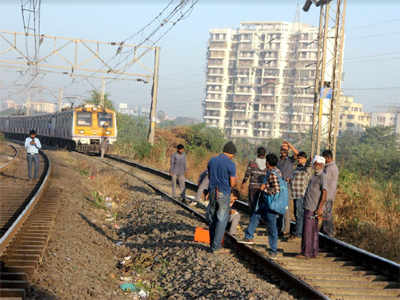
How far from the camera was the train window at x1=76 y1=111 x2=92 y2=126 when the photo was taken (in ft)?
99.9

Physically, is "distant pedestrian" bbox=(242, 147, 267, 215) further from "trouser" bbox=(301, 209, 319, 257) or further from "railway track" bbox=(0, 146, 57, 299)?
"railway track" bbox=(0, 146, 57, 299)

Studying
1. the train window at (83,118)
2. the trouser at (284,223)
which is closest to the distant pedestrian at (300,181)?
the trouser at (284,223)

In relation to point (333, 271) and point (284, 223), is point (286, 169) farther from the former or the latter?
point (333, 271)

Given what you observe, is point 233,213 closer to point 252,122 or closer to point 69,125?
point 69,125

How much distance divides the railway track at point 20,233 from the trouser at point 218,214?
271cm

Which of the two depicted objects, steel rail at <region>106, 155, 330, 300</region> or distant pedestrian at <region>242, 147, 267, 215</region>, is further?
distant pedestrian at <region>242, 147, 267, 215</region>

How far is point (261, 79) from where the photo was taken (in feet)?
474

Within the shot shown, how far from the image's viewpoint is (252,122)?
472 feet

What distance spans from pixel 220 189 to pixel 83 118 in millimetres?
24357

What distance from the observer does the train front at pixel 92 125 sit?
3041 cm

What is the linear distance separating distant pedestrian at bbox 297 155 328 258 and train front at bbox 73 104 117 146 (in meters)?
24.5

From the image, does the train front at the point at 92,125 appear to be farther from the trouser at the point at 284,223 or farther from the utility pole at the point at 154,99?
the trouser at the point at 284,223

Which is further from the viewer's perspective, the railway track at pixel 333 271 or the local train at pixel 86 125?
the local train at pixel 86 125

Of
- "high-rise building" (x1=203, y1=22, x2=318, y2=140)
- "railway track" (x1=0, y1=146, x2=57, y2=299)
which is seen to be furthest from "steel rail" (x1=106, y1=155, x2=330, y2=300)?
"high-rise building" (x1=203, y1=22, x2=318, y2=140)
